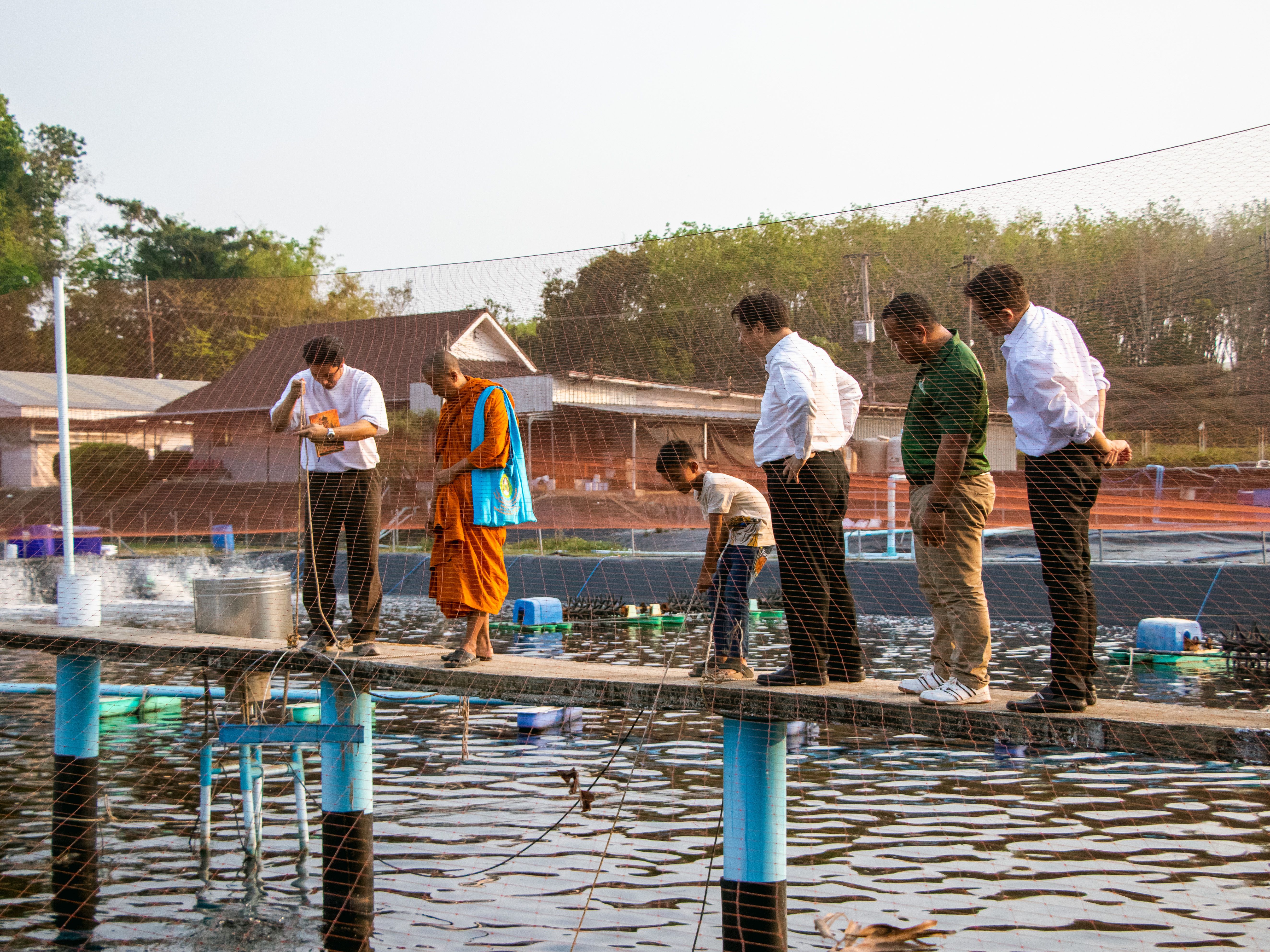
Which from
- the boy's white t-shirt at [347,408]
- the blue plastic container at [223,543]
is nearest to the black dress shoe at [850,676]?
the boy's white t-shirt at [347,408]

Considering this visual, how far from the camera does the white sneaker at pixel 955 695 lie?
145 inches

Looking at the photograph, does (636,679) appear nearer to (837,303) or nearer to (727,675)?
(727,675)

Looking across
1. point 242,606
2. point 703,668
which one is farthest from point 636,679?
Result: point 242,606

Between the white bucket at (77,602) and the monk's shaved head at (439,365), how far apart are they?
2.93 metres

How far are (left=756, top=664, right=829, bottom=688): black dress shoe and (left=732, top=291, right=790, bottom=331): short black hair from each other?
1357mm

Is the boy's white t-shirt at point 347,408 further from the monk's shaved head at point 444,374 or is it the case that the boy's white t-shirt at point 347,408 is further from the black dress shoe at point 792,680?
the black dress shoe at point 792,680

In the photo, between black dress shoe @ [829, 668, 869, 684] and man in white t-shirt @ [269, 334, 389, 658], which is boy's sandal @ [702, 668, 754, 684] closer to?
black dress shoe @ [829, 668, 869, 684]

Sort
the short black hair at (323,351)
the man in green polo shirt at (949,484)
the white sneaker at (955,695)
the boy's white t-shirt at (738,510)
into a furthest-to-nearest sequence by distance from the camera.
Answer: the short black hair at (323,351)
the boy's white t-shirt at (738,510)
the man in green polo shirt at (949,484)
the white sneaker at (955,695)

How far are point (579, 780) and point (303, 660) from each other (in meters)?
2.64

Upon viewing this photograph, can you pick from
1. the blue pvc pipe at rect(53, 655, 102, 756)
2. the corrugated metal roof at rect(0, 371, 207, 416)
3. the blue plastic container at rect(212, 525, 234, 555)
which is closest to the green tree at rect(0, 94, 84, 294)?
the blue plastic container at rect(212, 525, 234, 555)

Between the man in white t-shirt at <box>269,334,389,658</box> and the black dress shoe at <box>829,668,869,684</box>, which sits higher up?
the man in white t-shirt at <box>269,334,389,658</box>

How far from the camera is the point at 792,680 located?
411cm

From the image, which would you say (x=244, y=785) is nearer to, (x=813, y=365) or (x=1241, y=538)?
(x=813, y=365)

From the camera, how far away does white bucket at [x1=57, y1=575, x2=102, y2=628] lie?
653 centimetres
